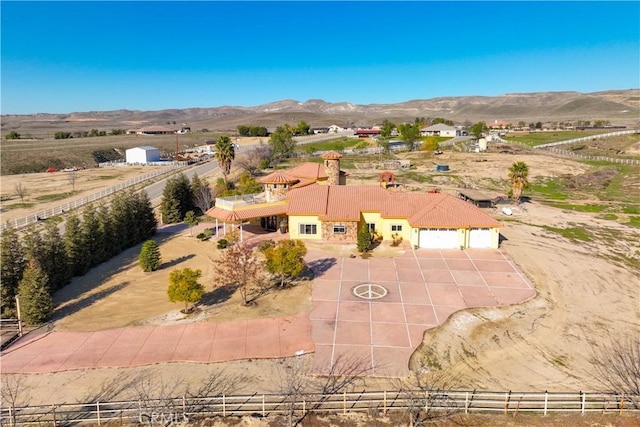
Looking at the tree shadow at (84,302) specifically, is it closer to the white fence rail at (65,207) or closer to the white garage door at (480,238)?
the white fence rail at (65,207)

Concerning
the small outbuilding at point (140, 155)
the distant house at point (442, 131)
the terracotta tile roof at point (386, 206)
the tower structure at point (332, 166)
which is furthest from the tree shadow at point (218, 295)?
the distant house at point (442, 131)

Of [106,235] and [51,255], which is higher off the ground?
[51,255]

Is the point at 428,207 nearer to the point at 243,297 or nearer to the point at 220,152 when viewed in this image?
the point at 243,297

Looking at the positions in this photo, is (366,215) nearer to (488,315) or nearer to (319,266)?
(319,266)

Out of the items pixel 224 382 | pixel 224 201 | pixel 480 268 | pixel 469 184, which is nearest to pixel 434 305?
pixel 480 268

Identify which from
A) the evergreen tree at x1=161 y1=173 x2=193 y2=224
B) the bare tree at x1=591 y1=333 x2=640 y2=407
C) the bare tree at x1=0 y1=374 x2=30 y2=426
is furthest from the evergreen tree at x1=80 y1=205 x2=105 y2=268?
the bare tree at x1=591 y1=333 x2=640 y2=407

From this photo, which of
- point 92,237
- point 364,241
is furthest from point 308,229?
point 92,237

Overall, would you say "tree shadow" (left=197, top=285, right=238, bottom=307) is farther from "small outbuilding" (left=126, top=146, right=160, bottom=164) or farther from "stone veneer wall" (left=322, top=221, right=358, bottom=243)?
"small outbuilding" (left=126, top=146, right=160, bottom=164)
